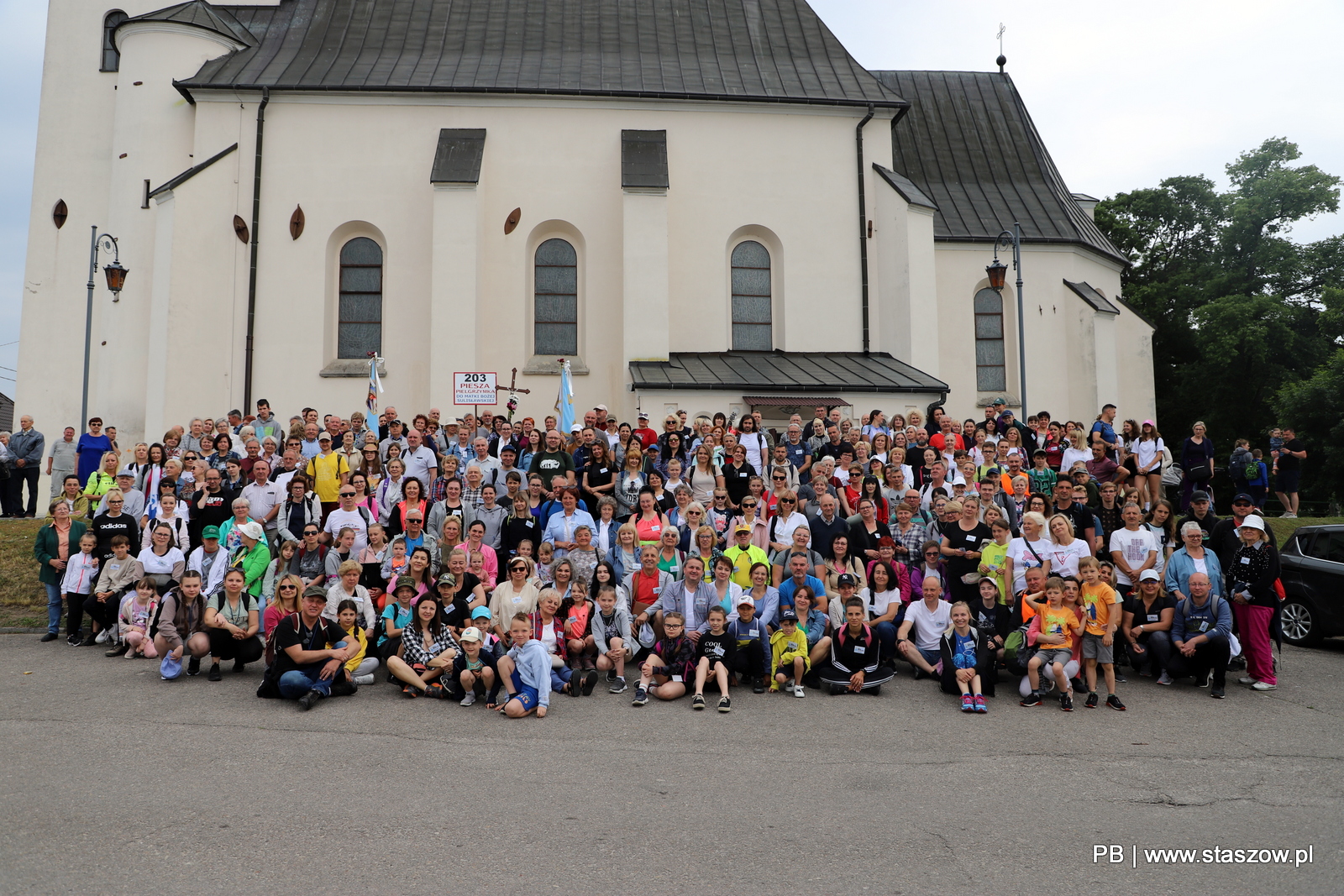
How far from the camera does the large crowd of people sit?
874cm

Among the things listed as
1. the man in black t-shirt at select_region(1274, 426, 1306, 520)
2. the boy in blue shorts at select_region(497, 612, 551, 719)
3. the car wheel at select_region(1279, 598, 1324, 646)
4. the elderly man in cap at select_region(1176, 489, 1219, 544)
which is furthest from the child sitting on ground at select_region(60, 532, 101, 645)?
the man in black t-shirt at select_region(1274, 426, 1306, 520)

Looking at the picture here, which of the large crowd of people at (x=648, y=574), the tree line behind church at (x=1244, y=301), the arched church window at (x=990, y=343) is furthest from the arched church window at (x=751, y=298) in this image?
the tree line behind church at (x=1244, y=301)

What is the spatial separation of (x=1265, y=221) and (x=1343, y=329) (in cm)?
540

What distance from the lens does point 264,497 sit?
10773 mm

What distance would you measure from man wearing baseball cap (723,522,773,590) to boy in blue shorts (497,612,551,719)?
2339 mm

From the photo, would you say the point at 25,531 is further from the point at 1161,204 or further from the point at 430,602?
the point at 1161,204

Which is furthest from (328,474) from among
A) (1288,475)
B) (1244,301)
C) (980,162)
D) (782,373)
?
(1244,301)

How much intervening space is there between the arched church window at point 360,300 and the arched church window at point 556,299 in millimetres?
3339

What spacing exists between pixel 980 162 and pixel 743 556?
19.5 meters

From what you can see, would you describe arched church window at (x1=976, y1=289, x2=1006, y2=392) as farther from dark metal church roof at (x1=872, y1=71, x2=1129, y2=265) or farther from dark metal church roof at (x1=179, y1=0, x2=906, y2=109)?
dark metal church roof at (x1=179, y1=0, x2=906, y2=109)

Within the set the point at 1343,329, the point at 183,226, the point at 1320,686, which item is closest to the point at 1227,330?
the point at 1343,329

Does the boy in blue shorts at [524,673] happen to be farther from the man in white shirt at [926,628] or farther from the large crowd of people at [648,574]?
the man in white shirt at [926,628]

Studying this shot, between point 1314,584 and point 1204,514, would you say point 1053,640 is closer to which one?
point 1204,514

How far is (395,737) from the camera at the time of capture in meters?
7.23
